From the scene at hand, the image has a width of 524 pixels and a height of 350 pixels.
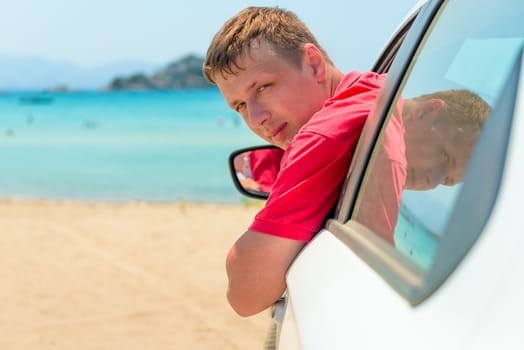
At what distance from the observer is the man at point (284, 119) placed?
1896 mm

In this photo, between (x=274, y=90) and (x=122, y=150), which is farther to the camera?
(x=122, y=150)

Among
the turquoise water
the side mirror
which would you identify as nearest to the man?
the side mirror

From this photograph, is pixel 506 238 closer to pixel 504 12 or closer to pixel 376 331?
pixel 376 331

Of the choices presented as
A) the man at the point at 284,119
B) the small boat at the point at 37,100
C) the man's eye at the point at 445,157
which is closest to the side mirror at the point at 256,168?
the man at the point at 284,119

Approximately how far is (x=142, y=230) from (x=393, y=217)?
29.0 feet

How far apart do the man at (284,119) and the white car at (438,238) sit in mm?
72

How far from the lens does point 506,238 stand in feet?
2.88

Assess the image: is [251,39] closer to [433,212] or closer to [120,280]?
[433,212]

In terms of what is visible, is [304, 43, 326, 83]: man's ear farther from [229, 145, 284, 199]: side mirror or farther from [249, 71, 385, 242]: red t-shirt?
[229, 145, 284, 199]: side mirror

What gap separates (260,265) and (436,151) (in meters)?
0.68

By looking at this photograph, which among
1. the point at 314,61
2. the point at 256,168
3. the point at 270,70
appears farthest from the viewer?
the point at 256,168

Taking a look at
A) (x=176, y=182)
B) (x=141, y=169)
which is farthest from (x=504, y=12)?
(x=141, y=169)

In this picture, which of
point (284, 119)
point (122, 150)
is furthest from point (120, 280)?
point (122, 150)

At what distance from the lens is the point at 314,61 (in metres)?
2.43
